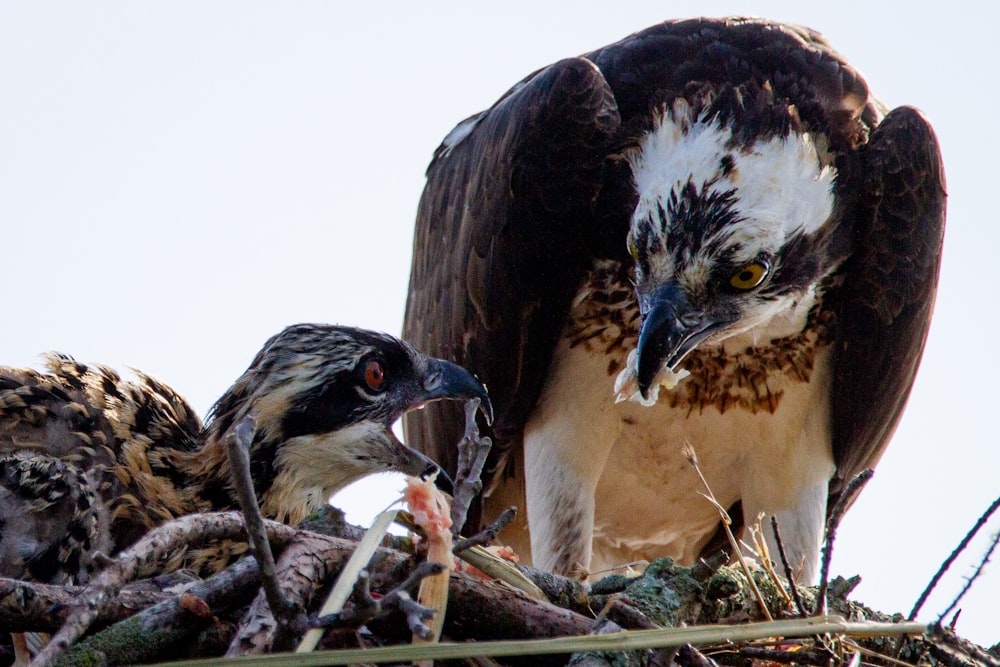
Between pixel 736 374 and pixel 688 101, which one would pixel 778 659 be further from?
pixel 688 101

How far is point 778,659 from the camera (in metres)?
3.46

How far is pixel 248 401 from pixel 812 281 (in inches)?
90.4

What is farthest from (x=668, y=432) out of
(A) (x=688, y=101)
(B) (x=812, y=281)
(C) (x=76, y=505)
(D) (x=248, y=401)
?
(C) (x=76, y=505)

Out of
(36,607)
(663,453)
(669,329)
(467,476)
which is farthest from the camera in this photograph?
(663,453)

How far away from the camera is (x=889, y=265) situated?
5.54m

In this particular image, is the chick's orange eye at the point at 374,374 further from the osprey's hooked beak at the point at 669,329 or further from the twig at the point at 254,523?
the twig at the point at 254,523

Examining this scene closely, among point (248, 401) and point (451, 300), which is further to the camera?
point (451, 300)

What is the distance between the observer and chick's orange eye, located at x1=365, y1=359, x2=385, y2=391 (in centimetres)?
446

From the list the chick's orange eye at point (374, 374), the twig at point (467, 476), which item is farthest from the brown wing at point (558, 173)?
the twig at point (467, 476)

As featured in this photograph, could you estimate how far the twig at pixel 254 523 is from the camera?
2.59 m

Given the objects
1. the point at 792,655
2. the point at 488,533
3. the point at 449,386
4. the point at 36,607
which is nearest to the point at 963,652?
the point at 792,655

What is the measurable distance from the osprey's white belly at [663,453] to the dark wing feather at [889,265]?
17 cm

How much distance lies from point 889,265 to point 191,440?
9.22 feet

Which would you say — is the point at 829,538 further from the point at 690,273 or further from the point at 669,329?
the point at 690,273
